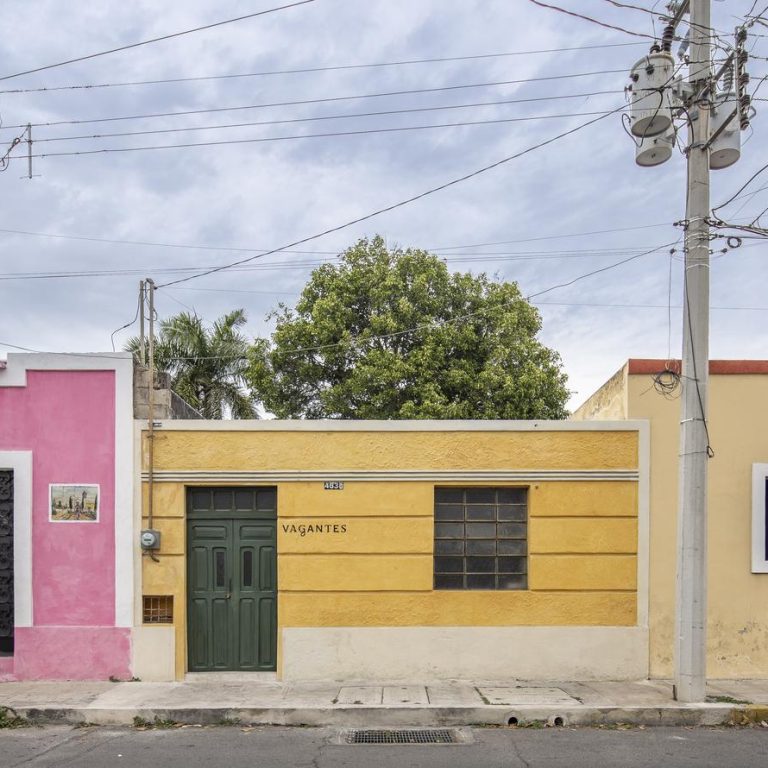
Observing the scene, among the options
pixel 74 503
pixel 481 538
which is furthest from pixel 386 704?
pixel 74 503

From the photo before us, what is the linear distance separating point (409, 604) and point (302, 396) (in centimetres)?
1254

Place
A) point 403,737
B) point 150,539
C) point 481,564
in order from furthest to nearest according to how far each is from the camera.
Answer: point 481,564 < point 150,539 < point 403,737

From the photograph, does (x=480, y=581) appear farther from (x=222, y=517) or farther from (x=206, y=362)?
(x=206, y=362)

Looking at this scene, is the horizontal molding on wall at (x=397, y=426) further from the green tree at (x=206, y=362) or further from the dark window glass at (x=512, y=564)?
the green tree at (x=206, y=362)

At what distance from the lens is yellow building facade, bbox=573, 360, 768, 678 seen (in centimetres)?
826

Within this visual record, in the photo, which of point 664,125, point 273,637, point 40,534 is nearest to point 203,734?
point 273,637

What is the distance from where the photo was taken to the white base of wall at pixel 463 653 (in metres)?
8.18

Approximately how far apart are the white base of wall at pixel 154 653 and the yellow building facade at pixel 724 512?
5669mm

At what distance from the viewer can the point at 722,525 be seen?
841 centimetres

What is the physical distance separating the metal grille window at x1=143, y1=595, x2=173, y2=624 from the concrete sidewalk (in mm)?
751

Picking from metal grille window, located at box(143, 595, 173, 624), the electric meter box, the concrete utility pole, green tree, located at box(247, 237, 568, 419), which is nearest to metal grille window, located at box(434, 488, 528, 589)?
the concrete utility pole

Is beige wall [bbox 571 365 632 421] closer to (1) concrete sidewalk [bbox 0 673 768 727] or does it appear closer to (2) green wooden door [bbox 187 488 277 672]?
(1) concrete sidewalk [bbox 0 673 768 727]

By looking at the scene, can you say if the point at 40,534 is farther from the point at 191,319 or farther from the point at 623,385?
the point at 191,319

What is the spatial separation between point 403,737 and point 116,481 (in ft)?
14.4
